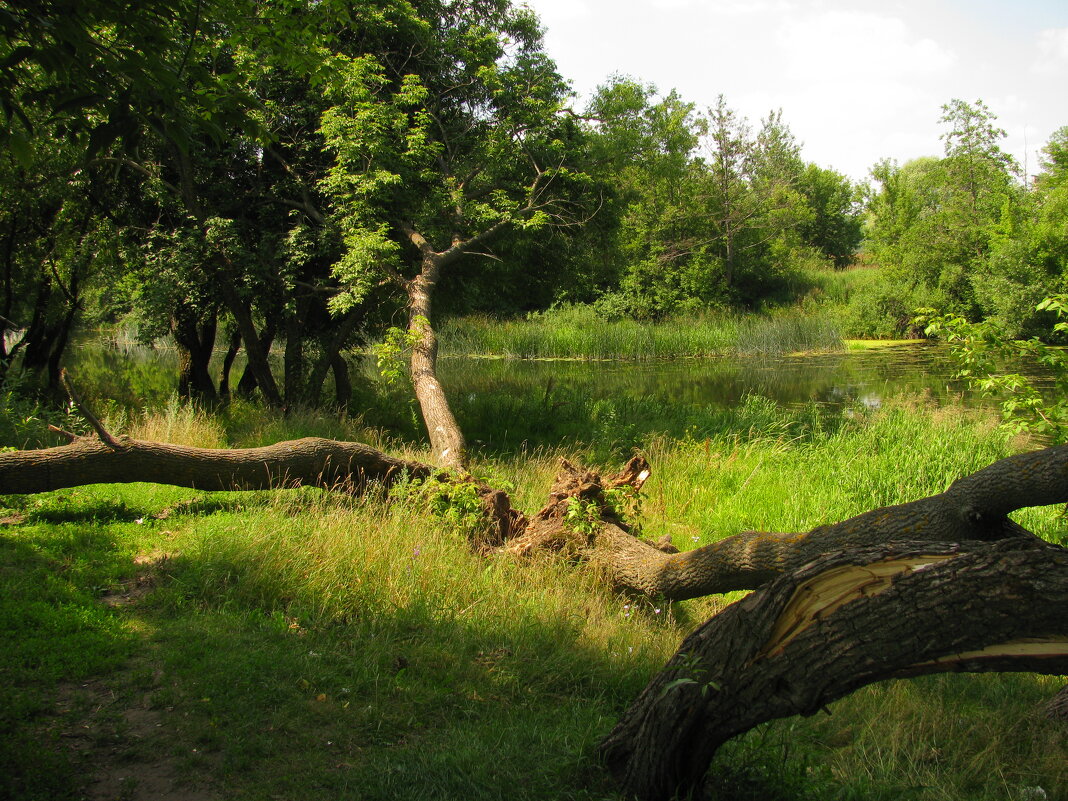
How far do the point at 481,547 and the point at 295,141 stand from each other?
8674mm

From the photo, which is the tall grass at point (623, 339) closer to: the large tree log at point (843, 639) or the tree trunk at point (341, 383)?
the tree trunk at point (341, 383)

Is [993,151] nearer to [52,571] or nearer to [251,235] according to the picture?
[251,235]

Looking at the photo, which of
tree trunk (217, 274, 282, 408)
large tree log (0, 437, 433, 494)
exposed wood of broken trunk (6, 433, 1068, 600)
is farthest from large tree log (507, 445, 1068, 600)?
tree trunk (217, 274, 282, 408)

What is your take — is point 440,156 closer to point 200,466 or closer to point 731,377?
point 200,466

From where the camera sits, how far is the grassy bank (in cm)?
345

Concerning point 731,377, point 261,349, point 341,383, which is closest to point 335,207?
point 261,349

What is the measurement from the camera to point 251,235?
12969 mm

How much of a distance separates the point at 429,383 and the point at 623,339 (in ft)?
64.7

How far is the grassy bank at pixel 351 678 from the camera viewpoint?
3453 mm

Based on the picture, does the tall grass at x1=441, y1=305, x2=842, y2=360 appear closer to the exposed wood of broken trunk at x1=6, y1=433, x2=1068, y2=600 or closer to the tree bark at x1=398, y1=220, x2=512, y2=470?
the tree bark at x1=398, y1=220, x2=512, y2=470

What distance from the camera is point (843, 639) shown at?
8.56 ft

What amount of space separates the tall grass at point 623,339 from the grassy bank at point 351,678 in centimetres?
2162

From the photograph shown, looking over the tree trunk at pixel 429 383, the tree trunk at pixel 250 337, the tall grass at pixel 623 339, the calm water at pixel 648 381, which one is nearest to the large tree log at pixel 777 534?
the tree trunk at pixel 429 383

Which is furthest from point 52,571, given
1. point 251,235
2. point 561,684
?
point 251,235
